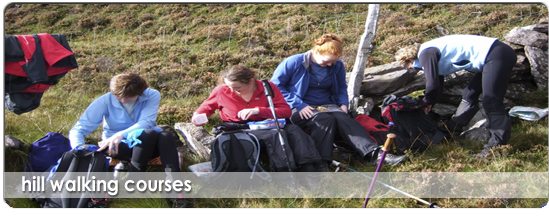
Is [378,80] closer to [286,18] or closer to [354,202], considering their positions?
[354,202]

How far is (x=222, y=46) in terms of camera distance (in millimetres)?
9445

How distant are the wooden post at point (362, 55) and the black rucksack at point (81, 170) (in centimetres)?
337

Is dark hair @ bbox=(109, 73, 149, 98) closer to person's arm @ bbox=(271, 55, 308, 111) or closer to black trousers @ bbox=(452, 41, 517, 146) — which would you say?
person's arm @ bbox=(271, 55, 308, 111)

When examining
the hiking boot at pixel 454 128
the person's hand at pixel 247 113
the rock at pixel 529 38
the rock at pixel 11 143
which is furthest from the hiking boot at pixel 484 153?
the rock at pixel 11 143

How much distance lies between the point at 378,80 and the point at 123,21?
957 centimetres

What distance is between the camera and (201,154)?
14.2 feet

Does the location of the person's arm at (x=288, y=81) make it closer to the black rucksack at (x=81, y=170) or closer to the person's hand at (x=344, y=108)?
the person's hand at (x=344, y=108)

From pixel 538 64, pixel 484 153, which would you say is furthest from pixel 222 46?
pixel 484 153

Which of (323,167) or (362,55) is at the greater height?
(362,55)

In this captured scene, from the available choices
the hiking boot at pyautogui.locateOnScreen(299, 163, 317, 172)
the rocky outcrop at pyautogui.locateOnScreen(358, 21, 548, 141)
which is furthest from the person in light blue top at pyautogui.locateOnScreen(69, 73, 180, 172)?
the rocky outcrop at pyautogui.locateOnScreen(358, 21, 548, 141)

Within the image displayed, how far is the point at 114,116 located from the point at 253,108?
144cm

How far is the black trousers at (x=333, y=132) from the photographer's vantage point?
398cm

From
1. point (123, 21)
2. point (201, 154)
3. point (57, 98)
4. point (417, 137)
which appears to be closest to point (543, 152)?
point (417, 137)

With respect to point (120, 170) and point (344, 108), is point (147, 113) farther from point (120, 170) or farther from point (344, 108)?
point (344, 108)
